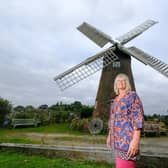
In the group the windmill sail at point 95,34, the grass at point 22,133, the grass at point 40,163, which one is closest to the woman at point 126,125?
the grass at point 40,163

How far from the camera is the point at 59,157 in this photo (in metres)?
4.80

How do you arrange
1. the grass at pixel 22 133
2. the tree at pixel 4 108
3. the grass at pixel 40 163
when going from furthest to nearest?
the tree at pixel 4 108 → the grass at pixel 22 133 → the grass at pixel 40 163

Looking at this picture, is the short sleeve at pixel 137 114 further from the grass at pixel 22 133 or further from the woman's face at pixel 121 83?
the grass at pixel 22 133

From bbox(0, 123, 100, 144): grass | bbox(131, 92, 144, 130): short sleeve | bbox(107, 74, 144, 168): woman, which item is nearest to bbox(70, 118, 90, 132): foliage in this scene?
bbox(0, 123, 100, 144): grass

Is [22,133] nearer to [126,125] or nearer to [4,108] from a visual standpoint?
[4,108]

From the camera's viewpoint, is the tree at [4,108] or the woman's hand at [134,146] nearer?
the woman's hand at [134,146]

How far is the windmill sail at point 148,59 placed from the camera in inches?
479

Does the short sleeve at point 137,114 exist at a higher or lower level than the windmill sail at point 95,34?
lower

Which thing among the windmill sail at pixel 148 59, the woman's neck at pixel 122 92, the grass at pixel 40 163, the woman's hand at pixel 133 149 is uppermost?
the windmill sail at pixel 148 59

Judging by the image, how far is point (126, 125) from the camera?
2.42 meters

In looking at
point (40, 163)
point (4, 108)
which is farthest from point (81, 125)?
point (40, 163)

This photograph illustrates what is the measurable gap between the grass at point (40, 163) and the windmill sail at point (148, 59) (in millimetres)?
8627

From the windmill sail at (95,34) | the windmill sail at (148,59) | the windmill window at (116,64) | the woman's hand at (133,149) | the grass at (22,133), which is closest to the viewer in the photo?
the woman's hand at (133,149)

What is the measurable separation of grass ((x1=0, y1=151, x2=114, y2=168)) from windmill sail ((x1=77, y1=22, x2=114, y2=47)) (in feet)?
33.7
